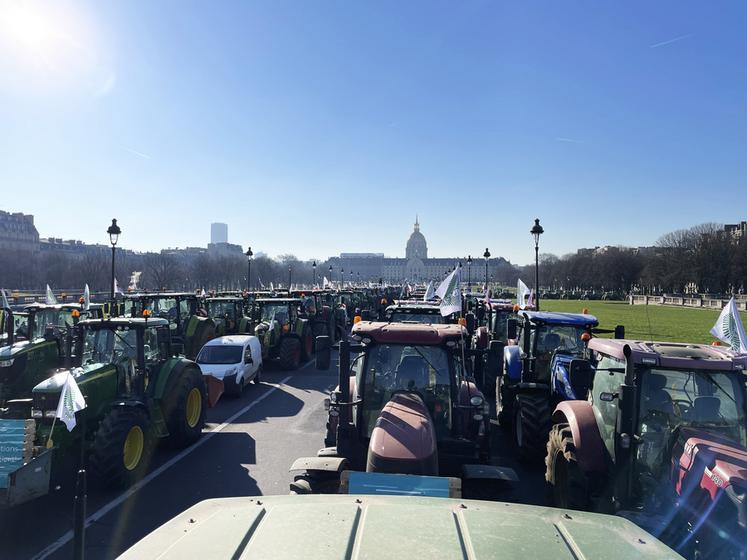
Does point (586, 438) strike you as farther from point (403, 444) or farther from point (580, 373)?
point (403, 444)

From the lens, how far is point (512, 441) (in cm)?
1007

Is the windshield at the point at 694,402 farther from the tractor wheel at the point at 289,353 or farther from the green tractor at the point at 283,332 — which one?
the tractor wheel at the point at 289,353

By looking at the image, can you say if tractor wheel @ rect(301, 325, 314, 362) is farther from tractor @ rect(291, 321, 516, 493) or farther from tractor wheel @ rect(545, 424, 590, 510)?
tractor wheel @ rect(545, 424, 590, 510)

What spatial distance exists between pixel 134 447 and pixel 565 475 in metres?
5.86

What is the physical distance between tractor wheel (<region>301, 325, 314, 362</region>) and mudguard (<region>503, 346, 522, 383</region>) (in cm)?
1000

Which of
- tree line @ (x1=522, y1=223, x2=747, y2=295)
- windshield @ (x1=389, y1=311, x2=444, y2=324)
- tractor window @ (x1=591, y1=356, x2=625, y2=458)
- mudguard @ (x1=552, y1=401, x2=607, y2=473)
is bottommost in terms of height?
mudguard @ (x1=552, y1=401, x2=607, y2=473)

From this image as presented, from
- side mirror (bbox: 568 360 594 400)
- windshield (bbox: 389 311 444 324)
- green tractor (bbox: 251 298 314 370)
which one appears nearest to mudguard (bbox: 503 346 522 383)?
windshield (bbox: 389 311 444 324)

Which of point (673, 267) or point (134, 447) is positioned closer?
point (134, 447)

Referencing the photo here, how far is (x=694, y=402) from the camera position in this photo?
510 centimetres

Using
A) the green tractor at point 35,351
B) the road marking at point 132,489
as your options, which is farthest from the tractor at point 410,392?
the green tractor at point 35,351

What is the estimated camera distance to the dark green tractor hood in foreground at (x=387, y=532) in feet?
6.17

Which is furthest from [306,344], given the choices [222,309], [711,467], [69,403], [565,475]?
[711,467]

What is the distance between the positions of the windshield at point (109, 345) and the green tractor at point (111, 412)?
0.05ft

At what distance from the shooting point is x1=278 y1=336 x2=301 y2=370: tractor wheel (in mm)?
18000
